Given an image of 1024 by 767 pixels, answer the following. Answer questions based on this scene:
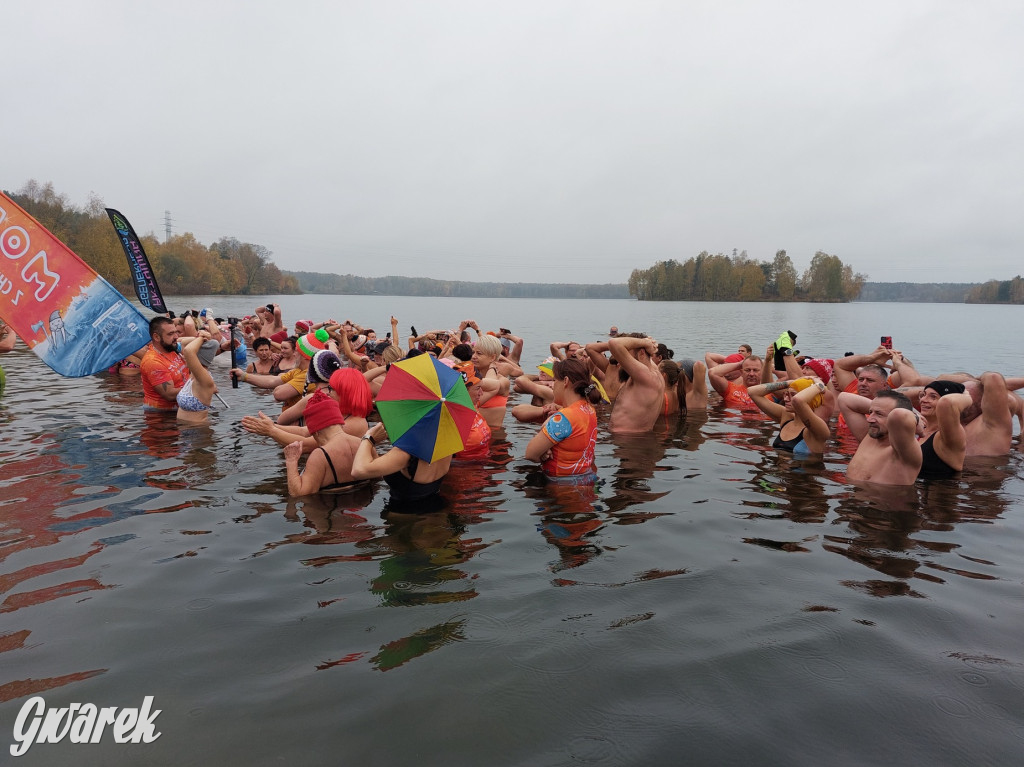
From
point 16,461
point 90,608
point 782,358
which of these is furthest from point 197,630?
point 782,358

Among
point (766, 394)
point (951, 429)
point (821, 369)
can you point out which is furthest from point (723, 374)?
point (951, 429)

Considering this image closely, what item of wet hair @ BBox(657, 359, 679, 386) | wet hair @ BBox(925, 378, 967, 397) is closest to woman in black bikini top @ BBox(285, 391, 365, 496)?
wet hair @ BBox(657, 359, 679, 386)

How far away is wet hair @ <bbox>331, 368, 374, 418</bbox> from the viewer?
20.1ft

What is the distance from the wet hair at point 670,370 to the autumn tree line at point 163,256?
47178mm

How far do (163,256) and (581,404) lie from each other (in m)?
102

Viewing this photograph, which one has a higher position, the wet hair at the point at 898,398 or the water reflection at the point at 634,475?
the wet hair at the point at 898,398

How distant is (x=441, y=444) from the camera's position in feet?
17.7

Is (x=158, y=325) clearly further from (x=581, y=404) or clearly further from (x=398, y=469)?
(x=581, y=404)

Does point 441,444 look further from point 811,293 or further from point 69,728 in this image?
point 811,293

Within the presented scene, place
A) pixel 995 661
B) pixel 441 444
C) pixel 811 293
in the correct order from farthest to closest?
pixel 811 293 < pixel 441 444 < pixel 995 661

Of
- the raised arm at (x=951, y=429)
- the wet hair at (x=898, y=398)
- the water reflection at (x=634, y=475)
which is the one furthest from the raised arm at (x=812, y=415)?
the water reflection at (x=634, y=475)

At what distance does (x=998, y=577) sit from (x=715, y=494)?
8.87ft

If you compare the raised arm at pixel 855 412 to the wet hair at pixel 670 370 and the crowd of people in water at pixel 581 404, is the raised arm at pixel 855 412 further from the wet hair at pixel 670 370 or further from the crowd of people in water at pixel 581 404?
the wet hair at pixel 670 370

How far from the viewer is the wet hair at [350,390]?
6129 millimetres
